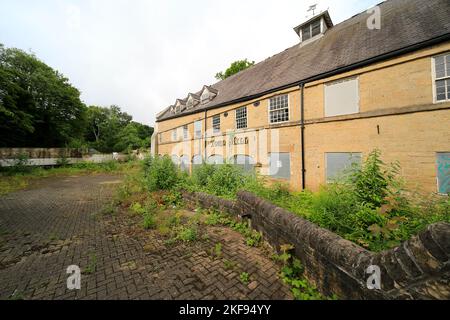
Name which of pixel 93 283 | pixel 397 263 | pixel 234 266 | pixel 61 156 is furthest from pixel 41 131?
pixel 397 263

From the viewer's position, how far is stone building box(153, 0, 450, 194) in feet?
21.7

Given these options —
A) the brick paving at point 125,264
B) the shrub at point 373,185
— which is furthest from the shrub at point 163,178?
the shrub at point 373,185

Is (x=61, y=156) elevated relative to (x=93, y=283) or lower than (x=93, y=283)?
elevated

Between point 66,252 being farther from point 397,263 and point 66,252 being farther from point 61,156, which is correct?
point 61,156

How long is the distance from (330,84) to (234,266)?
9.92 metres

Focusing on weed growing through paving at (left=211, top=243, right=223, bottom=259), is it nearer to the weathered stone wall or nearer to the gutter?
the gutter

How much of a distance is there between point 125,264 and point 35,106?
32980mm

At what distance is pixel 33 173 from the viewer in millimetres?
19594

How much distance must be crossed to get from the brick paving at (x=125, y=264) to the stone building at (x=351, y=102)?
3775mm

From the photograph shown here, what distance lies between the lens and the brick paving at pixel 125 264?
2855 mm

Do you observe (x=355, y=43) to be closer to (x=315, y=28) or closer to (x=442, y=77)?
(x=442, y=77)

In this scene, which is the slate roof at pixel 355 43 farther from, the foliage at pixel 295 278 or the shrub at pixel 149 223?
the shrub at pixel 149 223
